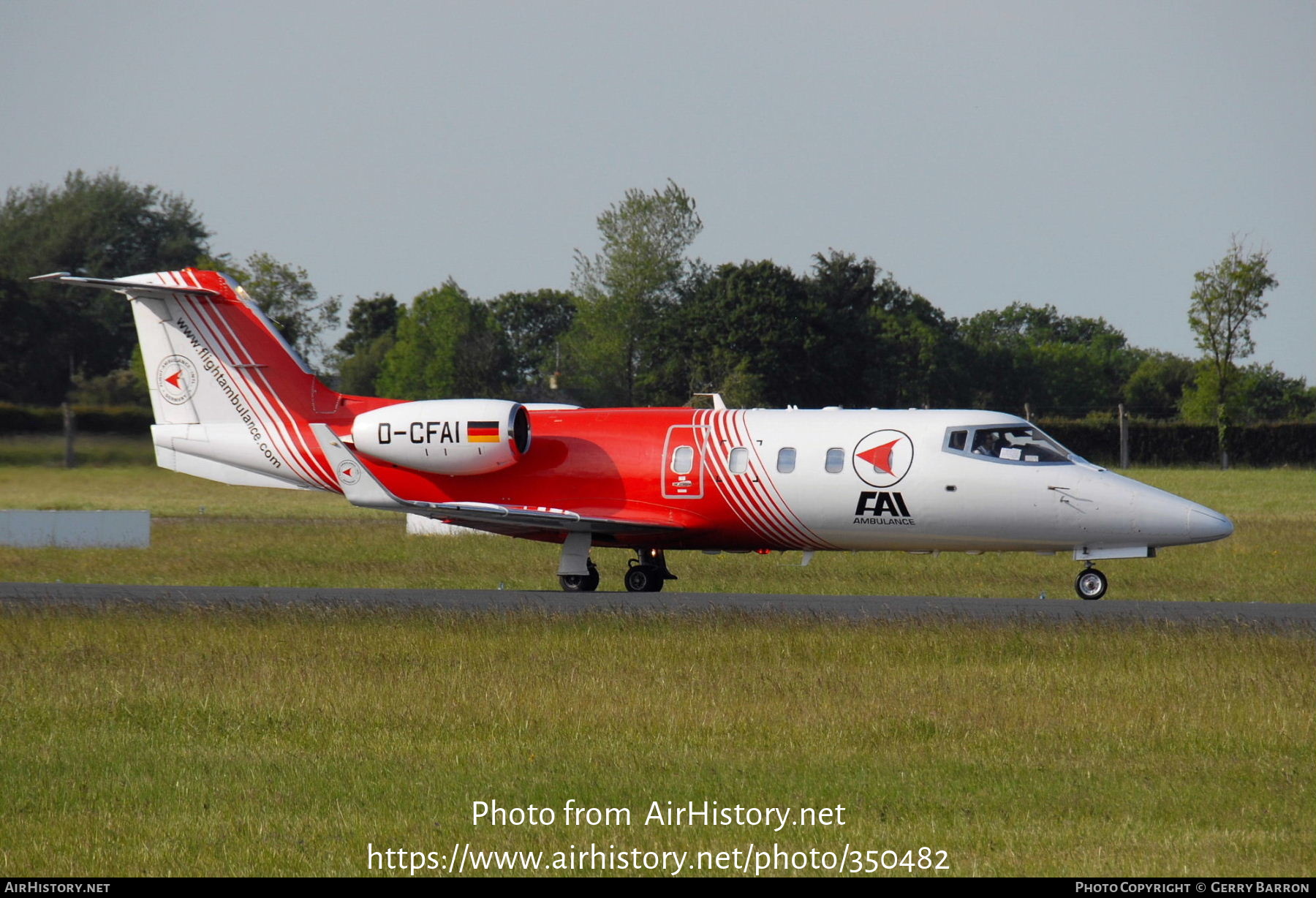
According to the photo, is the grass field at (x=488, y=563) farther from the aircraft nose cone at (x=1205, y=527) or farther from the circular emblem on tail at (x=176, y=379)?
the circular emblem on tail at (x=176, y=379)

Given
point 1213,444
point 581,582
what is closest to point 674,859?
point 581,582

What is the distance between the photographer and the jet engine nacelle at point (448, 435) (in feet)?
77.0

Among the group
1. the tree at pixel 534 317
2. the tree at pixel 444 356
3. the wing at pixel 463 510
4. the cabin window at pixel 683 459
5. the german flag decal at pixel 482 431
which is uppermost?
the tree at pixel 534 317

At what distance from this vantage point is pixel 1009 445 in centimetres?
2197

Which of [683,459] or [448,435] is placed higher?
[448,435]

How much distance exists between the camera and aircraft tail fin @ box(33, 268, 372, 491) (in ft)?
83.3

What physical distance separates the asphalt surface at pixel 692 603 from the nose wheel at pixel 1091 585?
23cm

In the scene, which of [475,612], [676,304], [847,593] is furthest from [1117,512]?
[676,304]

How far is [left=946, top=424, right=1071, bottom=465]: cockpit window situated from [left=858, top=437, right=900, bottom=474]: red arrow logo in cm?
87

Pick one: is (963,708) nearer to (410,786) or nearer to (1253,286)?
(410,786)

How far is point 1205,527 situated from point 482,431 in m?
11.0

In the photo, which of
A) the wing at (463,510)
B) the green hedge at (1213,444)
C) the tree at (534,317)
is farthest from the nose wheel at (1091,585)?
the tree at (534,317)

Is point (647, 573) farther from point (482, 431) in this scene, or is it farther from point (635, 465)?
point (482, 431)
